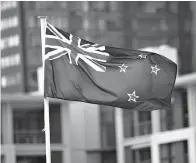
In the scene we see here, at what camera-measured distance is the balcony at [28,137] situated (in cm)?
5038

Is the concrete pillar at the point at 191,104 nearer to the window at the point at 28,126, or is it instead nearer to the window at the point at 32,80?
the window at the point at 28,126

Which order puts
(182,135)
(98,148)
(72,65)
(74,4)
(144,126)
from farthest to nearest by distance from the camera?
(74,4) < (98,148) < (144,126) < (182,135) < (72,65)

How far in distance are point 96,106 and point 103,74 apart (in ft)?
132

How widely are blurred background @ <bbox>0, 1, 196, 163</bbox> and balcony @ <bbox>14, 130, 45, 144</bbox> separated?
6 centimetres

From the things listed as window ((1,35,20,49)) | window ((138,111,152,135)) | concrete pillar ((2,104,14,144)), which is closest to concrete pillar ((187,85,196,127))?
window ((138,111,152,135))

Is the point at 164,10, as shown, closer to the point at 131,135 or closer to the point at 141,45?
the point at 141,45

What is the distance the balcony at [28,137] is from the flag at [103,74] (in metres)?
30.3

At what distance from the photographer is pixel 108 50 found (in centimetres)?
2053

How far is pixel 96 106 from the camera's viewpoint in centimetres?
6050

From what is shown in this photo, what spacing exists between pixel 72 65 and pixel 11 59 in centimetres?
8045

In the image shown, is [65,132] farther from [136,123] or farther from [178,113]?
[178,113]

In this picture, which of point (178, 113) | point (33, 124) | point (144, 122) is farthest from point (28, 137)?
point (178, 113)

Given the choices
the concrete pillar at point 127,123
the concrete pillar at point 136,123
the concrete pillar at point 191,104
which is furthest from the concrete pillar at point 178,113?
the concrete pillar at point 127,123

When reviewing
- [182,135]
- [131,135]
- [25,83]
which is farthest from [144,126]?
[25,83]
